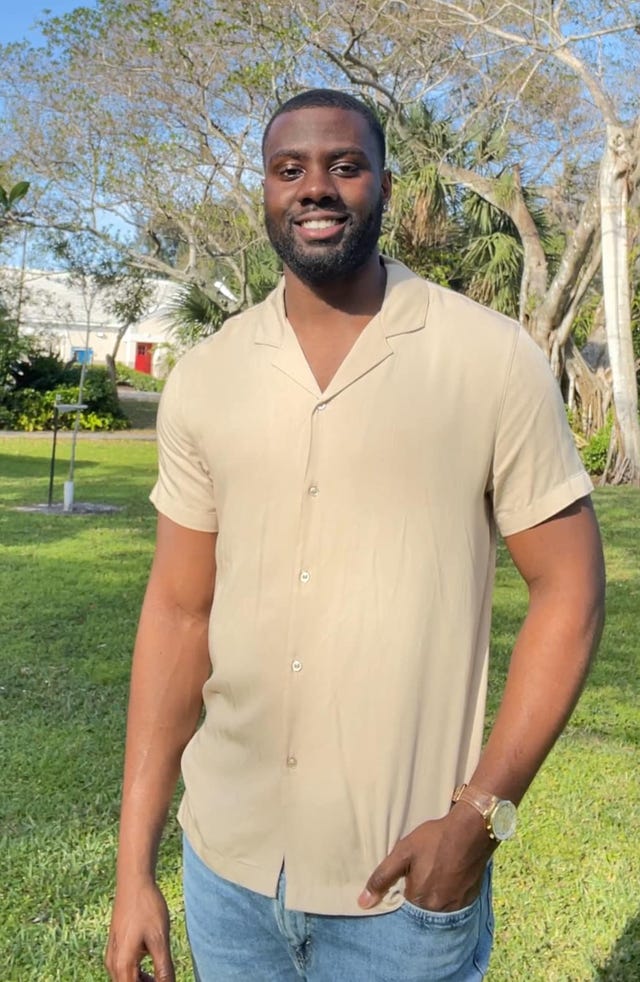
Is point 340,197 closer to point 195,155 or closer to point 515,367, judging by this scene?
point 515,367

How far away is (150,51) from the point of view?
17.8 m

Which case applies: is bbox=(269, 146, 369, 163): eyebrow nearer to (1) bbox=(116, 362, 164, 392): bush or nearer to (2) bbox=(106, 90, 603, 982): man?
(2) bbox=(106, 90, 603, 982): man

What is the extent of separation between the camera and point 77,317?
2071 inches

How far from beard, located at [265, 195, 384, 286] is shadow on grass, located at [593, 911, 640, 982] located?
2437mm

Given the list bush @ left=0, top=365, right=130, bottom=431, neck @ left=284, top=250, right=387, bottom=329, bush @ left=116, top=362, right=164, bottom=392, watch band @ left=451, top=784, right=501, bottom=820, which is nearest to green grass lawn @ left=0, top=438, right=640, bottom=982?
watch band @ left=451, top=784, right=501, bottom=820

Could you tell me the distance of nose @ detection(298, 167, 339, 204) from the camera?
1.65 meters

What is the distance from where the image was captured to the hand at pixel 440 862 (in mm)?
1445

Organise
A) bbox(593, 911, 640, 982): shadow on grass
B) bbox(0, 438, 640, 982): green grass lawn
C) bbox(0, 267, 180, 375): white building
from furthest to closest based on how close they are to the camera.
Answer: bbox(0, 267, 180, 375): white building, bbox(0, 438, 640, 982): green grass lawn, bbox(593, 911, 640, 982): shadow on grass

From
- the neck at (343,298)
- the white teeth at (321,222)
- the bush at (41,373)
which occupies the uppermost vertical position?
the white teeth at (321,222)

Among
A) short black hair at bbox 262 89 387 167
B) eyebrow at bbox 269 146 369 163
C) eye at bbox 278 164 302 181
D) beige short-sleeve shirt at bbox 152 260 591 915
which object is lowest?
beige short-sleeve shirt at bbox 152 260 591 915

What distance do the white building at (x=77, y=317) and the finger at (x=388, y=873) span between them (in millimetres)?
22004

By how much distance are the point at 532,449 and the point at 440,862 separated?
0.57 meters

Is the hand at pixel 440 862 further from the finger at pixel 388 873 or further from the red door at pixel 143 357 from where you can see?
the red door at pixel 143 357

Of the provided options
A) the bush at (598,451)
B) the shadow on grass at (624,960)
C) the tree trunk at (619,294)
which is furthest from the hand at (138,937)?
the bush at (598,451)
